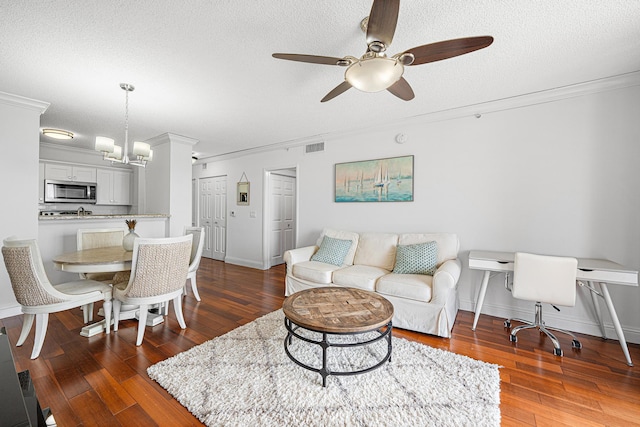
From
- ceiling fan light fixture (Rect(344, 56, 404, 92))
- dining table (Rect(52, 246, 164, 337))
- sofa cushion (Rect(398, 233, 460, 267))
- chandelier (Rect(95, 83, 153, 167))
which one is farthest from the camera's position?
sofa cushion (Rect(398, 233, 460, 267))

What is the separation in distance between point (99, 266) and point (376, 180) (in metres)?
3.32

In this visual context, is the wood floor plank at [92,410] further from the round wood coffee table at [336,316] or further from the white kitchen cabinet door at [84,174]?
the white kitchen cabinet door at [84,174]

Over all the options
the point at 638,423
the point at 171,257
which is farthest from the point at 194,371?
the point at 638,423

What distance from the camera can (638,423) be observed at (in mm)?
1531

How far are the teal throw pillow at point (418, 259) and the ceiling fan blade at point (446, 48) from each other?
80.6 inches

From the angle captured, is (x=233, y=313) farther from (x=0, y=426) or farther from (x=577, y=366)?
(x=577, y=366)

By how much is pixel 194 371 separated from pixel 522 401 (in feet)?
7.34

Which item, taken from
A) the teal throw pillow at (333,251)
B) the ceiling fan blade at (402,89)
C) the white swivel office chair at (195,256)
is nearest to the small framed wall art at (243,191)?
the white swivel office chair at (195,256)

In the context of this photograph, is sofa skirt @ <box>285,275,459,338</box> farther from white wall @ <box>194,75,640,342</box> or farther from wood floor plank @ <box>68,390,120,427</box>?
wood floor plank @ <box>68,390,120,427</box>

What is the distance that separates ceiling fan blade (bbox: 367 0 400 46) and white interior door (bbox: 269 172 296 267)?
3.99 metres

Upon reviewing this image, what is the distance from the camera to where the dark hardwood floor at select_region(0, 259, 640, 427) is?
155 centimetres

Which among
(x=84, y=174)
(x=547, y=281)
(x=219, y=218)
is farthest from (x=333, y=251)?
(x=84, y=174)

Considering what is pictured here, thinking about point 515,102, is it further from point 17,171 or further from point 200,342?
point 17,171

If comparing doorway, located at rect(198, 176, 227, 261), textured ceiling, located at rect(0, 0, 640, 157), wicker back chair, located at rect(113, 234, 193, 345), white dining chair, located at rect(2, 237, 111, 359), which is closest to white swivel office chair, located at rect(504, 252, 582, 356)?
textured ceiling, located at rect(0, 0, 640, 157)
